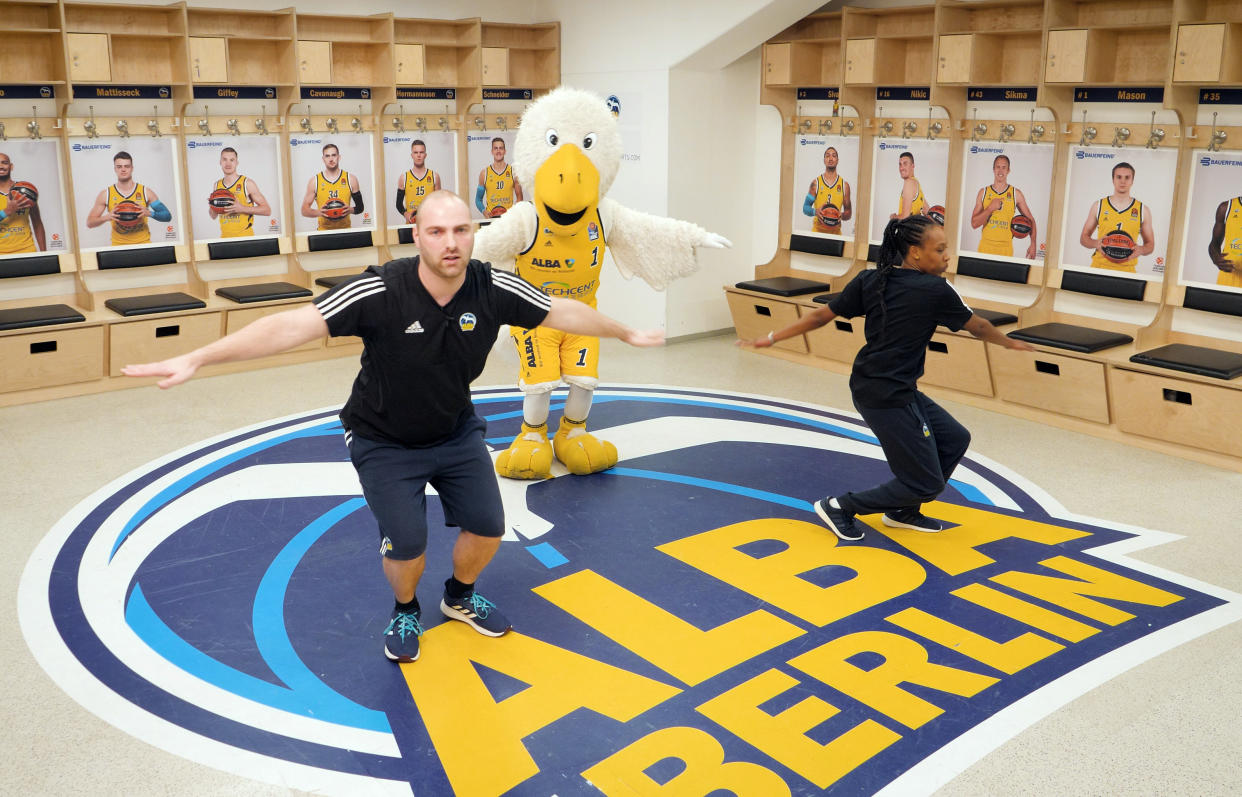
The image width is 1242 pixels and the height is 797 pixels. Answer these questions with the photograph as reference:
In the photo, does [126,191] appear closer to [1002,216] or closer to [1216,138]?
[1002,216]

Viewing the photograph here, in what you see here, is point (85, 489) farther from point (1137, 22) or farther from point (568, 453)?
point (1137, 22)

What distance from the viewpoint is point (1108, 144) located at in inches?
241

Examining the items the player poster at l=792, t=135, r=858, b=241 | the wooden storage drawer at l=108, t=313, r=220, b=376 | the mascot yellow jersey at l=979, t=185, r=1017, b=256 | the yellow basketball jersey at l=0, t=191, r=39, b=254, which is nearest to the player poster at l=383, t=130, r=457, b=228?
the wooden storage drawer at l=108, t=313, r=220, b=376

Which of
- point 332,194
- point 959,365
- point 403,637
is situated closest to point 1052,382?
point 959,365

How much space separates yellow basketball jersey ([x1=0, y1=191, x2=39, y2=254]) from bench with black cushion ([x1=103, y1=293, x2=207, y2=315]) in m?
0.57

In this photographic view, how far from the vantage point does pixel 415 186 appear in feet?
26.8

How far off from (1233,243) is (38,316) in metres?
6.64

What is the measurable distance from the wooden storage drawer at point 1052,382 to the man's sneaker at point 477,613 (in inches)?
143

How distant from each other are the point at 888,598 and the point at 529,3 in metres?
6.31

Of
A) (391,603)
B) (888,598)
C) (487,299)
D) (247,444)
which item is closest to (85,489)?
(247,444)

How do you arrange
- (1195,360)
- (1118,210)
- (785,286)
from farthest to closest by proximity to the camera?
(785,286)
(1118,210)
(1195,360)

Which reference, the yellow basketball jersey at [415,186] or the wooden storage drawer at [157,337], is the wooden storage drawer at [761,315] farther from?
the wooden storage drawer at [157,337]

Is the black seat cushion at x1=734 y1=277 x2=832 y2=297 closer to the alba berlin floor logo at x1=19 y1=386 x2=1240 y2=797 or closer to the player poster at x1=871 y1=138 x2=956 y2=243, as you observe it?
the player poster at x1=871 y1=138 x2=956 y2=243

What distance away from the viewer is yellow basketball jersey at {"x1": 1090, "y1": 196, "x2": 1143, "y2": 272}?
6.07 metres
